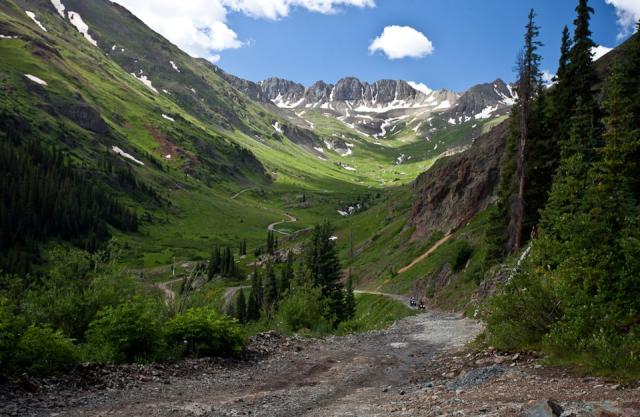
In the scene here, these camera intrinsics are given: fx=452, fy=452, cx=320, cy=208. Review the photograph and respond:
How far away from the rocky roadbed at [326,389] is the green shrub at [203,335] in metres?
0.76

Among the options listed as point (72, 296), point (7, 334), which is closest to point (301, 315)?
point (72, 296)

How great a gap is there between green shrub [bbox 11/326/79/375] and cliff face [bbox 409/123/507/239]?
232ft

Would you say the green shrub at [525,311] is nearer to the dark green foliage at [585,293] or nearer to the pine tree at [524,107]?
the dark green foliage at [585,293]

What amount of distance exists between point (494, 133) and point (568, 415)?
8443 cm

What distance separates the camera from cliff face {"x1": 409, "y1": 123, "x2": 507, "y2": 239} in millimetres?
78062

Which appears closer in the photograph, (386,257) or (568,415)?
(568,415)

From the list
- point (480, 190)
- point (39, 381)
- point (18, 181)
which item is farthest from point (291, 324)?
point (18, 181)

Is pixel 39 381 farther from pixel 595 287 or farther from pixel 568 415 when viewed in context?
pixel 595 287

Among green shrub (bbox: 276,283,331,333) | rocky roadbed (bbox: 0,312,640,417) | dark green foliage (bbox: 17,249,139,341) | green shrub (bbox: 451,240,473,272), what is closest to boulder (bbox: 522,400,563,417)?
rocky roadbed (bbox: 0,312,640,417)

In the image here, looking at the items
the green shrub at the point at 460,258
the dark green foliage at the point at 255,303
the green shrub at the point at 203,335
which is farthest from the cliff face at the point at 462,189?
the green shrub at the point at 203,335

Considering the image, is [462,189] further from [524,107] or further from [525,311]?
[525,311]

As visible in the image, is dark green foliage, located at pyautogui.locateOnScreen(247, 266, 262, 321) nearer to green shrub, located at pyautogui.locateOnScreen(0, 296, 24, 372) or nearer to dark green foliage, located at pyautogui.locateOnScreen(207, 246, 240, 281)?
dark green foliage, located at pyautogui.locateOnScreen(207, 246, 240, 281)

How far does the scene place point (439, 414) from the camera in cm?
1070

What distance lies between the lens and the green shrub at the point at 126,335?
1783 cm
